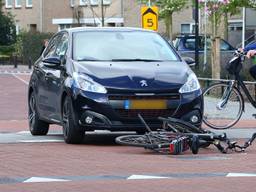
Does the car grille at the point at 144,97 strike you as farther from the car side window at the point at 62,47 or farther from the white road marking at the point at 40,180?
the white road marking at the point at 40,180

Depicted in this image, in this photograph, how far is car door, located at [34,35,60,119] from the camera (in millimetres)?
13055

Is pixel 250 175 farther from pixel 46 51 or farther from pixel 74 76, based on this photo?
pixel 46 51

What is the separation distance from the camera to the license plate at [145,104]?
1136cm

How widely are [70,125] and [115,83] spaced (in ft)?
2.91

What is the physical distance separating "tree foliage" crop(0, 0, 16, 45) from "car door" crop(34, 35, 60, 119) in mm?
52342

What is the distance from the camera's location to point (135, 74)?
11555mm

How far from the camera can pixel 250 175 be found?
882cm

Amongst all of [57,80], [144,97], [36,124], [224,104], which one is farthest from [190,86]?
[36,124]

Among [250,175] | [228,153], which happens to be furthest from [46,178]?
[228,153]

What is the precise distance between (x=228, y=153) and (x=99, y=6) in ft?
161

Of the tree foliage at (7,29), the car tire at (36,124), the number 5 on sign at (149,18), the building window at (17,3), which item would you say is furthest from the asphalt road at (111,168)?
the building window at (17,3)

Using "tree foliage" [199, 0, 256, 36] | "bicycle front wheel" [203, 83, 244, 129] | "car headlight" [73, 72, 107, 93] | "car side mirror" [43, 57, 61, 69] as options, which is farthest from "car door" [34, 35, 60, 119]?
"tree foliage" [199, 0, 256, 36]

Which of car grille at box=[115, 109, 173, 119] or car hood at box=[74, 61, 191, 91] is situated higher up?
car hood at box=[74, 61, 191, 91]

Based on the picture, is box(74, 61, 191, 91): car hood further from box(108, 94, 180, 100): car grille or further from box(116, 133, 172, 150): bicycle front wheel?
box(116, 133, 172, 150): bicycle front wheel
